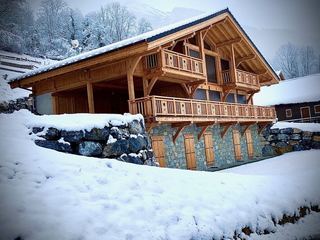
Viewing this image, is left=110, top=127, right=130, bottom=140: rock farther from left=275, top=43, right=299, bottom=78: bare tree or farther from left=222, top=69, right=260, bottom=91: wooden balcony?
left=275, top=43, right=299, bottom=78: bare tree

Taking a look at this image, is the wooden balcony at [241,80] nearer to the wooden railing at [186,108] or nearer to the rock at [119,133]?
the wooden railing at [186,108]

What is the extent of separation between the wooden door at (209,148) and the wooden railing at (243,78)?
5.35 m

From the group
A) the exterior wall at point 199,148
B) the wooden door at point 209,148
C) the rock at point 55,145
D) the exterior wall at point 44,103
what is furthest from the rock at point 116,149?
the exterior wall at point 44,103

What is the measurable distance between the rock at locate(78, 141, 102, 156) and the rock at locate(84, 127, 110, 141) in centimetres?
17

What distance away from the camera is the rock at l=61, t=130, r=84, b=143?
1005cm

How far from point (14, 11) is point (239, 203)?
6066 mm

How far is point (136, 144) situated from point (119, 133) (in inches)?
33.8

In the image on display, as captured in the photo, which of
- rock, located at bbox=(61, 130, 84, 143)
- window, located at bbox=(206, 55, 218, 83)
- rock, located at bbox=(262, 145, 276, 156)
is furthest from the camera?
rock, located at bbox=(262, 145, 276, 156)

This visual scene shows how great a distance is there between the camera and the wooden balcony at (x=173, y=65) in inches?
627

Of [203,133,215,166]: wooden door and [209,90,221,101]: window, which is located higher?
[209,90,221,101]: window

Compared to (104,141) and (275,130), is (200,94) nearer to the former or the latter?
(275,130)

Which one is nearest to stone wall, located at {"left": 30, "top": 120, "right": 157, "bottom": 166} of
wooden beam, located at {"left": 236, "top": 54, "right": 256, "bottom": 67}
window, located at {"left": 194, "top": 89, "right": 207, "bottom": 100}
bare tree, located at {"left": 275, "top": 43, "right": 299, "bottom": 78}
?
Answer: window, located at {"left": 194, "top": 89, "right": 207, "bottom": 100}

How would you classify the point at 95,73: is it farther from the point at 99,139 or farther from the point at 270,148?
the point at 270,148

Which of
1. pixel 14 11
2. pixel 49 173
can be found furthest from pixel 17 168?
pixel 14 11
